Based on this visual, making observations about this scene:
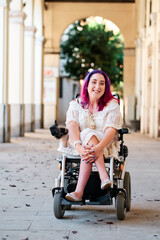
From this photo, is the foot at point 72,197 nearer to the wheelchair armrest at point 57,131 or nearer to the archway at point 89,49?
the wheelchair armrest at point 57,131

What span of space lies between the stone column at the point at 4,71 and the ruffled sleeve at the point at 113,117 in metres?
10.2

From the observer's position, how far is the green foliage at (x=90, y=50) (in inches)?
1377

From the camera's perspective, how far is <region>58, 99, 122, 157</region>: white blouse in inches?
188

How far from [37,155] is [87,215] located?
6480 millimetres

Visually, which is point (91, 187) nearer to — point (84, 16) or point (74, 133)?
point (74, 133)

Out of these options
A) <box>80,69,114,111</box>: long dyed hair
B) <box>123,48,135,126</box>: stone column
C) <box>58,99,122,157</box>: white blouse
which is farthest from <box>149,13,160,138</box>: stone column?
<box>58,99,122,157</box>: white blouse

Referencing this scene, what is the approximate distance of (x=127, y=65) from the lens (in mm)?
27875

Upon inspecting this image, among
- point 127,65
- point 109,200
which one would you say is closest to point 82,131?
point 109,200

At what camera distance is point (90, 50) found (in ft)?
115

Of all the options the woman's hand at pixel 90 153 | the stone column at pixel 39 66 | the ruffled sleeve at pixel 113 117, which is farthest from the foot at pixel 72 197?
the stone column at pixel 39 66

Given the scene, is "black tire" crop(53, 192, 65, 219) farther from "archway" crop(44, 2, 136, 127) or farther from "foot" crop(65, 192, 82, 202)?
"archway" crop(44, 2, 136, 127)

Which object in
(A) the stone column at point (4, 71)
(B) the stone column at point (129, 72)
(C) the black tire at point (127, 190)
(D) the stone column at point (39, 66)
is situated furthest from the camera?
(B) the stone column at point (129, 72)

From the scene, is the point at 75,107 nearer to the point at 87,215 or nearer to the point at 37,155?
the point at 87,215

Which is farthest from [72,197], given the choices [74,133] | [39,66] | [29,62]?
[39,66]
